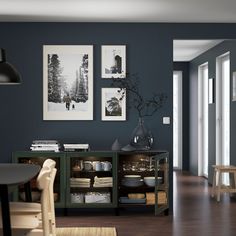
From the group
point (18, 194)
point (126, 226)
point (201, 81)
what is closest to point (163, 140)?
point (126, 226)

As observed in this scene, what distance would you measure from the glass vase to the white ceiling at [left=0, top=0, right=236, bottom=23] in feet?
4.51

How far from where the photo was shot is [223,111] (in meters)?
10.1

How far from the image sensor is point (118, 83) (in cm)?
755

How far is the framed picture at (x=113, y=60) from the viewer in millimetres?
7539

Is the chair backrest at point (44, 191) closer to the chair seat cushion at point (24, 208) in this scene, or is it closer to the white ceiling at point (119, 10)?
the chair seat cushion at point (24, 208)

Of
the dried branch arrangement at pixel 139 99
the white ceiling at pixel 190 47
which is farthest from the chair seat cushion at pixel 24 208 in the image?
the white ceiling at pixel 190 47

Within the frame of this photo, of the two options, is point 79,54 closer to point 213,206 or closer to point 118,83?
point 118,83

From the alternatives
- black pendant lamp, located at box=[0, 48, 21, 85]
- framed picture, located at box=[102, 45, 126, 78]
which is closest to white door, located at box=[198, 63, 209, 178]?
framed picture, located at box=[102, 45, 126, 78]

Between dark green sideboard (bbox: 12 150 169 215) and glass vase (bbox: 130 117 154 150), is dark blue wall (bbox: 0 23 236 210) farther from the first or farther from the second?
dark green sideboard (bbox: 12 150 169 215)

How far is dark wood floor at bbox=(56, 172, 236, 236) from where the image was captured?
6184 millimetres

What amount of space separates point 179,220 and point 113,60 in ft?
7.18

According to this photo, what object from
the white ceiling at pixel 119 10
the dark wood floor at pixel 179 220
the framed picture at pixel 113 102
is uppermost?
the white ceiling at pixel 119 10

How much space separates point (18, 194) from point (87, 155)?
0.95m

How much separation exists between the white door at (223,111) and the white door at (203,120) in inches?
57.5
